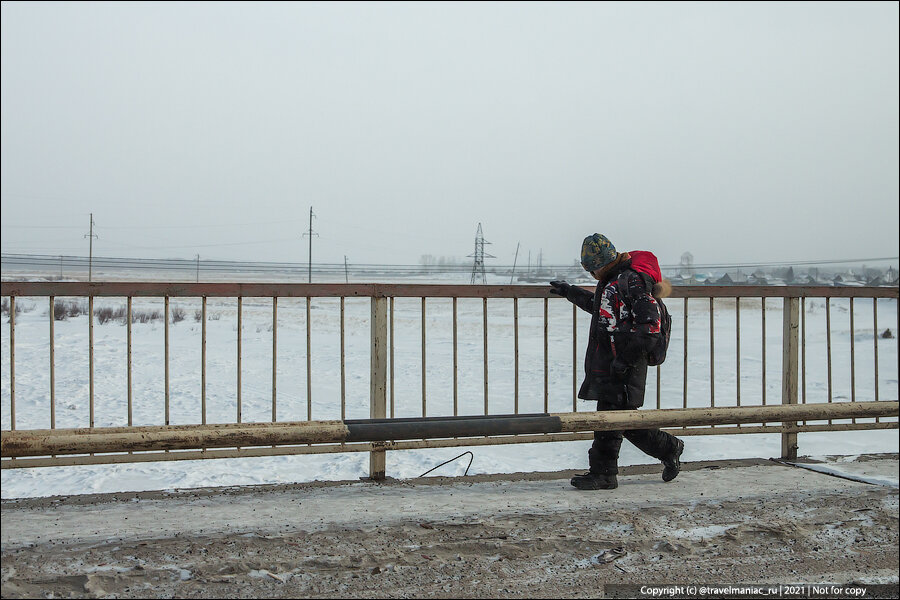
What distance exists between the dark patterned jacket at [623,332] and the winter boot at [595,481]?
1.64 feet

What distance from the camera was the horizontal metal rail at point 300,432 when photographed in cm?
213

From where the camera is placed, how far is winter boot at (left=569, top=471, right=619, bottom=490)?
4605 millimetres

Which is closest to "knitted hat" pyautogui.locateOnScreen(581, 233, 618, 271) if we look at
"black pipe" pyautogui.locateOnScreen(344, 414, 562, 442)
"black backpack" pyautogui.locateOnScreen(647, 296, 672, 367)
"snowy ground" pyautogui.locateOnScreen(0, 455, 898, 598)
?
"black backpack" pyautogui.locateOnScreen(647, 296, 672, 367)

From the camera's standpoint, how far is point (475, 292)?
498 cm

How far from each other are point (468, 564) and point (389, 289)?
81.7 inches

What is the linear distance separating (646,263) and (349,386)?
914 centimetres

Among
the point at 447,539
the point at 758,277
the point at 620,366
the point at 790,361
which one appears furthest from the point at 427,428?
the point at 758,277

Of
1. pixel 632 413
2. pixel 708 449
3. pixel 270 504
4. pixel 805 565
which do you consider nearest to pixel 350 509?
pixel 270 504

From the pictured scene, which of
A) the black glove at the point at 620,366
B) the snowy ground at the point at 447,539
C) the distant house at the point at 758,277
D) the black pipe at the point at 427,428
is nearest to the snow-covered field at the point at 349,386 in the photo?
the distant house at the point at 758,277

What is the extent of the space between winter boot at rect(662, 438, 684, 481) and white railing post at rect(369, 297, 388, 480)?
6.35ft

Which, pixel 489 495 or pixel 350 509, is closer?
pixel 350 509

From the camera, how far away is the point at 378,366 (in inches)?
190

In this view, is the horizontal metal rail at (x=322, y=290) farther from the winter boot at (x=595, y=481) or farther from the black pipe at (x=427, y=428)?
the black pipe at (x=427, y=428)

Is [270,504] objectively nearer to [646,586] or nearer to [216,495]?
[216,495]
